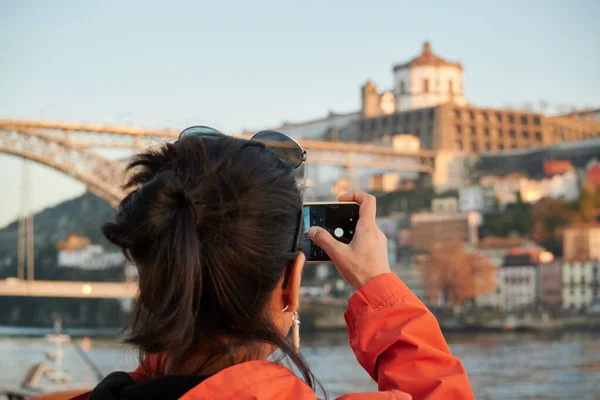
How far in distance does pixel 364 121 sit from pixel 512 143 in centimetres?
445

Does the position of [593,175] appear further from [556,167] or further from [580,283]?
[580,283]

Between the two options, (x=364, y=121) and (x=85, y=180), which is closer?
(x=85, y=180)

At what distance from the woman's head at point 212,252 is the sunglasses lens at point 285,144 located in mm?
40

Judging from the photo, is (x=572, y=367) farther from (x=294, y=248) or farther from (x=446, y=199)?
(x=294, y=248)

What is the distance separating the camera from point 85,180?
48.7ft

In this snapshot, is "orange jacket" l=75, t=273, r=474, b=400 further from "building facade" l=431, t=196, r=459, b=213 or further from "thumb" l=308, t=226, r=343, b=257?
"building facade" l=431, t=196, r=459, b=213

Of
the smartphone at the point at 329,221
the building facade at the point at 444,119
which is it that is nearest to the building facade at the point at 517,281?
the building facade at the point at 444,119

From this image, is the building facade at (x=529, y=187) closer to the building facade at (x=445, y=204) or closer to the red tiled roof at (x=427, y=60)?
the building facade at (x=445, y=204)

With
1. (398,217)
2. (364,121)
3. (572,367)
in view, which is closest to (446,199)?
(398,217)

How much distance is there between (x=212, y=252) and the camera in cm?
45

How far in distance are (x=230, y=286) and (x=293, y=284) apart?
4 cm

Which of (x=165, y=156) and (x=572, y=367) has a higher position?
(x=165, y=156)

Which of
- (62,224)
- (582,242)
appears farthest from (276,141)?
(62,224)

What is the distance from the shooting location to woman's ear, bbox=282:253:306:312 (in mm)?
472
